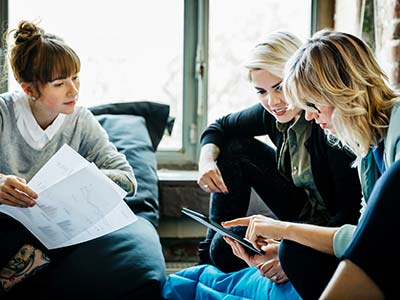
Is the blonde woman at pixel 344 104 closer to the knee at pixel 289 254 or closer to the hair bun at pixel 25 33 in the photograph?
the knee at pixel 289 254

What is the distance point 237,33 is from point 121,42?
40 centimetres

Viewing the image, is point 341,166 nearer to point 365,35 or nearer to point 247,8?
point 365,35

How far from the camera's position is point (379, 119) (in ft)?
4.04

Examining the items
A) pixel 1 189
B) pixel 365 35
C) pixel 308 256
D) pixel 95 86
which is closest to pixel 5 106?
pixel 1 189

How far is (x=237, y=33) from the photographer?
2328mm

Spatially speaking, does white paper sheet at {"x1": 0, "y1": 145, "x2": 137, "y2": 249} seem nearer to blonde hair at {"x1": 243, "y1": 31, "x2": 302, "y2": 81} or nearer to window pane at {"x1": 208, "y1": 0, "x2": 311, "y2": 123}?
blonde hair at {"x1": 243, "y1": 31, "x2": 302, "y2": 81}

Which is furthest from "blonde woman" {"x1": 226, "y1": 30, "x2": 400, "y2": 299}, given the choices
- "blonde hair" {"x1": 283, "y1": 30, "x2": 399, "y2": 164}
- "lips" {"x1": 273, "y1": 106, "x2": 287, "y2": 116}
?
"lips" {"x1": 273, "y1": 106, "x2": 287, "y2": 116}

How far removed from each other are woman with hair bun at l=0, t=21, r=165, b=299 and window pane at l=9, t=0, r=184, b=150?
0.58m

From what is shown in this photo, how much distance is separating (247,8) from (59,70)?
3.01ft

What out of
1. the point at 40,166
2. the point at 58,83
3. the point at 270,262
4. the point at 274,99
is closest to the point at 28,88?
the point at 58,83

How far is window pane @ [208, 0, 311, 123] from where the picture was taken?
7.58 ft

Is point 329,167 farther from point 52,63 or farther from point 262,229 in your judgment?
point 52,63

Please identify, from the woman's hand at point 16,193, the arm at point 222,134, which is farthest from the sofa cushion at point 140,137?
the woman's hand at point 16,193

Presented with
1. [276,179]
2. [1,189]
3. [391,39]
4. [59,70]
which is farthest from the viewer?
[391,39]
